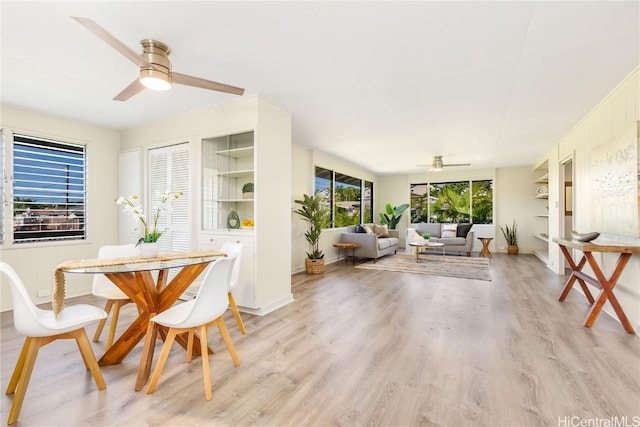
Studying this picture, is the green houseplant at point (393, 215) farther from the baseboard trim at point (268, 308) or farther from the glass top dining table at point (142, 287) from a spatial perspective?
the glass top dining table at point (142, 287)

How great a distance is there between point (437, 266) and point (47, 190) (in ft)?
22.0

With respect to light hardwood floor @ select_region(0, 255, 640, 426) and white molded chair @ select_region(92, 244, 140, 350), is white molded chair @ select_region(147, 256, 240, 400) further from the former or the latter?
white molded chair @ select_region(92, 244, 140, 350)

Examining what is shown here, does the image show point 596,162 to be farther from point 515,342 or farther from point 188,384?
point 188,384

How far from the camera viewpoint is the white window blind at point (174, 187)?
13.1ft

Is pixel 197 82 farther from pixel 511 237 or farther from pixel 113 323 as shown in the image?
pixel 511 237

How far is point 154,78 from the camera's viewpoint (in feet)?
7.25

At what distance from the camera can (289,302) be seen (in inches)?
151

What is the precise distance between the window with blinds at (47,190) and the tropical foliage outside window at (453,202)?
8.68 metres

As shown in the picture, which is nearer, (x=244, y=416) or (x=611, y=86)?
(x=244, y=416)

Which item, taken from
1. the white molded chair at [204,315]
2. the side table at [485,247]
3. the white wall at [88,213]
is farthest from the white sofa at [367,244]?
the white molded chair at [204,315]

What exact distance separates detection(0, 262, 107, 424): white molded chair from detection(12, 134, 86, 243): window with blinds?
8.80ft

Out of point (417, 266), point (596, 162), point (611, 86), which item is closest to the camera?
point (611, 86)

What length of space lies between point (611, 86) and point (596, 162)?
97 centimetres

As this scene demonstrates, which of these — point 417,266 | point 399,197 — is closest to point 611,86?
point 417,266
